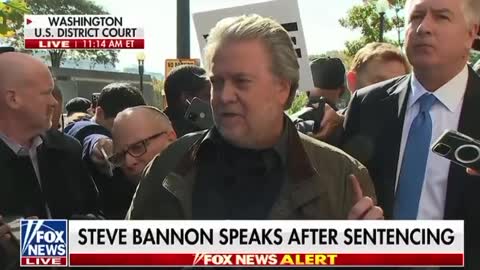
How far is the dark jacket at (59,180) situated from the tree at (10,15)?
1.19 meters

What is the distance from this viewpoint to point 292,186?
4.15ft

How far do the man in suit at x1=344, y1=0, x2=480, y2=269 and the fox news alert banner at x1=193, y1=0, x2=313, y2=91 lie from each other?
0.70 metres

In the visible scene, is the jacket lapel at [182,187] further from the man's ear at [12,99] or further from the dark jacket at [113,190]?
the man's ear at [12,99]

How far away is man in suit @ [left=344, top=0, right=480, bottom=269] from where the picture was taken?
1377 millimetres

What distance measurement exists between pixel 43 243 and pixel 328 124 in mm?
763

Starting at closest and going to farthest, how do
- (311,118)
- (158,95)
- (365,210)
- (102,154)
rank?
(365,210)
(311,118)
(102,154)
(158,95)

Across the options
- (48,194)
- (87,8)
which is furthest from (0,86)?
(87,8)

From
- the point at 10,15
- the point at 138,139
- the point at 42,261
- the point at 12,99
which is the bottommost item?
the point at 42,261

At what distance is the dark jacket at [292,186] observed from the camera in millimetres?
1259

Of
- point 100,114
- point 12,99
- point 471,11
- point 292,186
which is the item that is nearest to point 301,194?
point 292,186

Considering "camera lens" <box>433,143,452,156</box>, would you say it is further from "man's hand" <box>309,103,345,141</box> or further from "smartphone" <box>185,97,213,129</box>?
"smartphone" <box>185,97,213,129</box>

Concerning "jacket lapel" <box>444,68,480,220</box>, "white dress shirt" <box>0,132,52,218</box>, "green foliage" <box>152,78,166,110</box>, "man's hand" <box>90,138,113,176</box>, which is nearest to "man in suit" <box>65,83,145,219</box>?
"man's hand" <box>90,138,113,176</box>

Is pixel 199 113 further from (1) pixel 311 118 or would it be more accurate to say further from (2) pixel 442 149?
(2) pixel 442 149

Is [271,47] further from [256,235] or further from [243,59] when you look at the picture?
[256,235]
